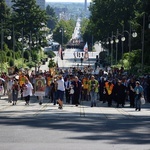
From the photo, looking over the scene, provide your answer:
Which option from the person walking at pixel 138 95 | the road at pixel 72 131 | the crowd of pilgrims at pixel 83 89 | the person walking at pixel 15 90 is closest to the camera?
the road at pixel 72 131

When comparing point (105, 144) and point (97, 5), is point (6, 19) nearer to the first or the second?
point (97, 5)


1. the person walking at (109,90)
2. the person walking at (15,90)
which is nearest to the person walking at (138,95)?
the person walking at (109,90)

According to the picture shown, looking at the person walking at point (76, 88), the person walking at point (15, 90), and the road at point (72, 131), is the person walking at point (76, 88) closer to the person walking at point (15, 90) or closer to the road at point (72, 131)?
the person walking at point (15, 90)

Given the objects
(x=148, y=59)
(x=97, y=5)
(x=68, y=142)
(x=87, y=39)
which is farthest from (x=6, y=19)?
(x=68, y=142)

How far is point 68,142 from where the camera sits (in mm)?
17469

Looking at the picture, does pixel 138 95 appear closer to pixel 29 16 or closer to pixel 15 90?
pixel 15 90

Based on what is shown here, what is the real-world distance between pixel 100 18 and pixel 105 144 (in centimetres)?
9008

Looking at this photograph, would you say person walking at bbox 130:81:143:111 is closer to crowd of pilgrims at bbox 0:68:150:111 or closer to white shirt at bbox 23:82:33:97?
crowd of pilgrims at bbox 0:68:150:111

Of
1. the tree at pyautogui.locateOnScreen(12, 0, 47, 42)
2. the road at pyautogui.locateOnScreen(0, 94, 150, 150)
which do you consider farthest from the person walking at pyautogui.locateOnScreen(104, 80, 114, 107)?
the tree at pyautogui.locateOnScreen(12, 0, 47, 42)

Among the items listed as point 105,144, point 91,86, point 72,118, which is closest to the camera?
point 105,144

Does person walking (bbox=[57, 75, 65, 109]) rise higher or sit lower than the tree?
lower

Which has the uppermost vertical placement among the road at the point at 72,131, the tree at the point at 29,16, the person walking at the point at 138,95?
the tree at the point at 29,16

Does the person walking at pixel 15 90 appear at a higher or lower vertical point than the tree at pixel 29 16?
lower

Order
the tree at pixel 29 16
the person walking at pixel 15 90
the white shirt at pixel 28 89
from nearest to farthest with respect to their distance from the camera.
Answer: the white shirt at pixel 28 89
the person walking at pixel 15 90
the tree at pixel 29 16
